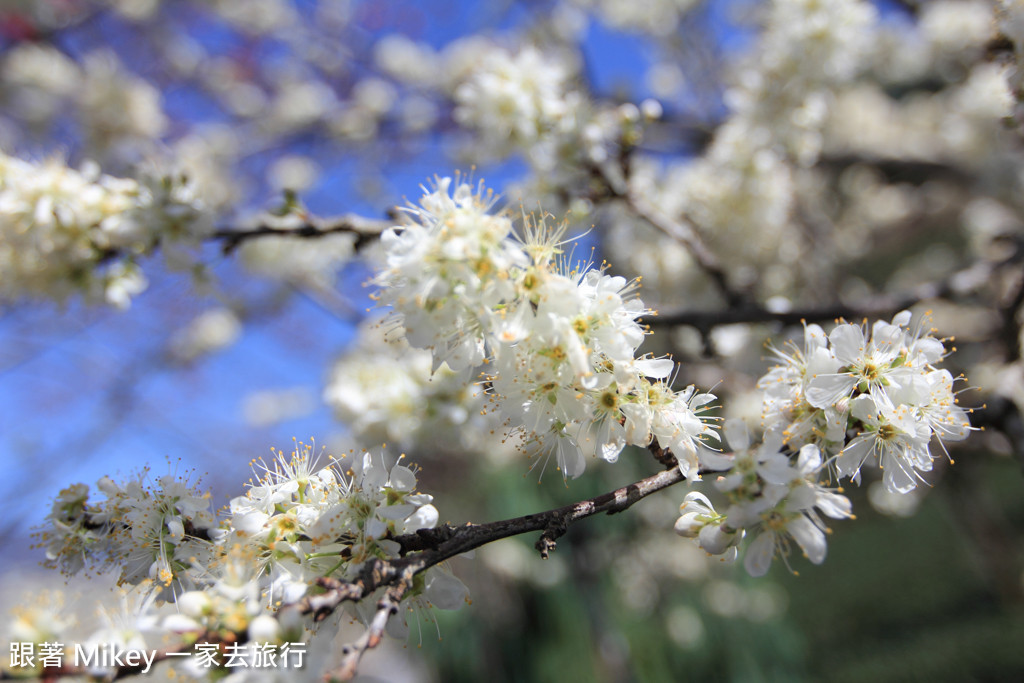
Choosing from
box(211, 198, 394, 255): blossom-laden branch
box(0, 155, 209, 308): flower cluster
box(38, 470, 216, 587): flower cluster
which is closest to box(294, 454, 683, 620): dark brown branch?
box(38, 470, 216, 587): flower cluster

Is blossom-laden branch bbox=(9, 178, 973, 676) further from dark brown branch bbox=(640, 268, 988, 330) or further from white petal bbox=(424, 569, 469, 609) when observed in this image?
dark brown branch bbox=(640, 268, 988, 330)

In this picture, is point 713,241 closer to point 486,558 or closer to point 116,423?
point 486,558

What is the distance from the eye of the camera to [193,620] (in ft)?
2.94

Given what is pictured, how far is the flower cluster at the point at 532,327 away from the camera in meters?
0.98

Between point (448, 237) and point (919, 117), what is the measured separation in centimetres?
796

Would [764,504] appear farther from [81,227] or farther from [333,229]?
[81,227]

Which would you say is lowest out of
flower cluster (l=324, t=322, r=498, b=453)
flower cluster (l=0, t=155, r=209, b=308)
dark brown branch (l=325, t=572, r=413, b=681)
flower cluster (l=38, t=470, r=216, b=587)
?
dark brown branch (l=325, t=572, r=413, b=681)

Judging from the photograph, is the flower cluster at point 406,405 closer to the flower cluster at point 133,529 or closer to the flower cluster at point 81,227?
the flower cluster at point 81,227

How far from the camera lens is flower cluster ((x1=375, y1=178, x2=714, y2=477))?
98 centimetres

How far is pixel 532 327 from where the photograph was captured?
99 cm

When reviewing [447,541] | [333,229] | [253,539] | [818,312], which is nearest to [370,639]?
[447,541]

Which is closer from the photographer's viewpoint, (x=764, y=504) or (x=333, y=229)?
(x=764, y=504)

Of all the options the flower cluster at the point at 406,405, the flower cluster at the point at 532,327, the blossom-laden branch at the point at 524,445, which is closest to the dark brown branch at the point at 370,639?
the blossom-laden branch at the point at 524,445

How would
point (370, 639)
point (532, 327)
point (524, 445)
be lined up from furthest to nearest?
point (524, 445) → point (532, 327) → point (370, 639)
